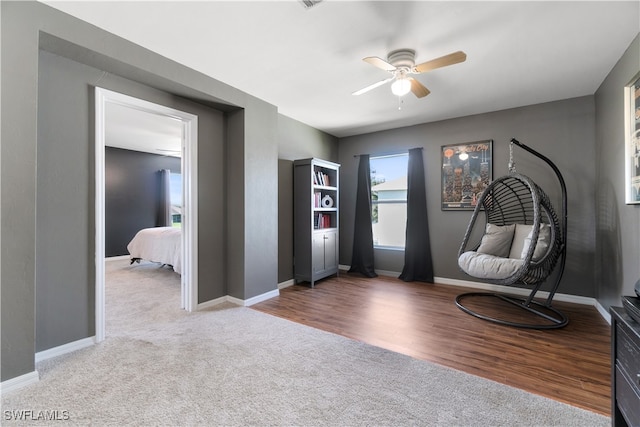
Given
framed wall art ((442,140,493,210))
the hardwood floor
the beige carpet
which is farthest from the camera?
framed wall art ((442,140,493,210))

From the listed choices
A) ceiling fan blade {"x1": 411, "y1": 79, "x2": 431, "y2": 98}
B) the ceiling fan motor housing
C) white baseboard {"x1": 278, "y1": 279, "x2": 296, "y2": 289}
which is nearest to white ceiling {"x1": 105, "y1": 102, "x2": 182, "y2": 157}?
white baseboard {"x1": 278, "y1": 279, "x2": 296, "y2": 289}

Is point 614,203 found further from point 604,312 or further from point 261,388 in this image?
point 261,388

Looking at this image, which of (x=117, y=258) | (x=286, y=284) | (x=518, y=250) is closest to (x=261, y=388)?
(x=286, y=284)

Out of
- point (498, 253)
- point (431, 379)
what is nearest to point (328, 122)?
point (498, 253)

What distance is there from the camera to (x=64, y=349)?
2.20 meters

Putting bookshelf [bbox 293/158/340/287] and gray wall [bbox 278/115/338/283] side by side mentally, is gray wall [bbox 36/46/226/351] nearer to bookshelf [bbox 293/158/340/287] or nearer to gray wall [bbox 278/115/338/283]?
gray wall [bbox 278/115/338/283]

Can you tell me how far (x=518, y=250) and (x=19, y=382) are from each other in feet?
14.9

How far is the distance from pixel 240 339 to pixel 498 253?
3063mm

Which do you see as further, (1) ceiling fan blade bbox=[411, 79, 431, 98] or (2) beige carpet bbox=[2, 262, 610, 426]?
(1) ceiling fan blade bbox=[411, 79, 431, 98]

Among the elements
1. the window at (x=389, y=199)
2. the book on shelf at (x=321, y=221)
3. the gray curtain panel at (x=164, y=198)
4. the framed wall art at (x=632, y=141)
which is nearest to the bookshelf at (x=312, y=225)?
the book on shelf at (x=321, y=221)

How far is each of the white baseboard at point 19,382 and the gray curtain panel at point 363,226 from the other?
402cm

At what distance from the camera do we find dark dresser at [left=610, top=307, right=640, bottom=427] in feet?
3.31

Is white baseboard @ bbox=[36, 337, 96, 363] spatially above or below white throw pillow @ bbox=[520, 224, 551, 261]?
below

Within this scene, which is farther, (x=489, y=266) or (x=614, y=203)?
(x=489, y=266)
